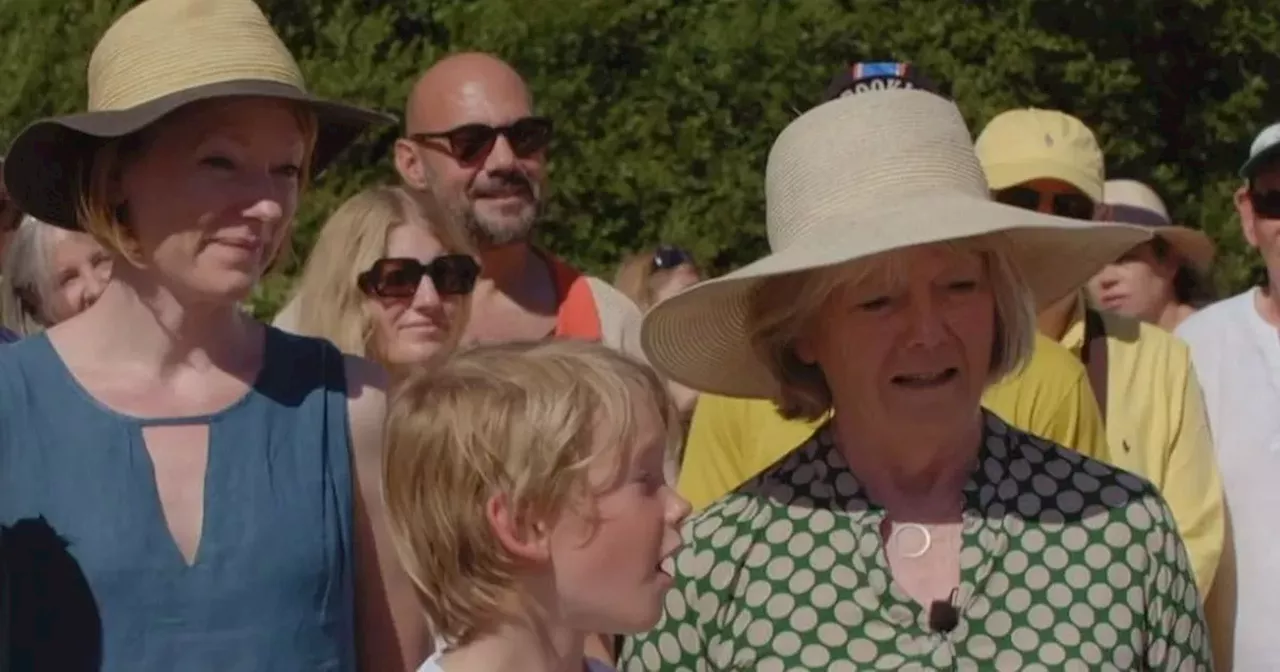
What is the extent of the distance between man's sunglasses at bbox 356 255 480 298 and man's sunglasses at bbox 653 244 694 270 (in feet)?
9.01

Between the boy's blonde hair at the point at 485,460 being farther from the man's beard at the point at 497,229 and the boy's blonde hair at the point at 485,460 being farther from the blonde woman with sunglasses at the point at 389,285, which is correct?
the man's beard at the point at 497,229

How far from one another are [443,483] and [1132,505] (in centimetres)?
102

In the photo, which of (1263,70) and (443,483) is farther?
(1263,70)

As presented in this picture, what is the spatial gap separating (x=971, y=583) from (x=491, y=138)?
2.85 metres

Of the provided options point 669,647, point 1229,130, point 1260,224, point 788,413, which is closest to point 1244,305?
point 1260,224

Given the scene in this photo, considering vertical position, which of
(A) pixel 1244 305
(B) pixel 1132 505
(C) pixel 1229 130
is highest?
(B) pixel 1132 505

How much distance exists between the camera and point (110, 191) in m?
2.85

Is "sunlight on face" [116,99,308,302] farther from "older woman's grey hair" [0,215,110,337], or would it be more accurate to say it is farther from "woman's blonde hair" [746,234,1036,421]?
"older woman's grey hair" [0,215,110,337]

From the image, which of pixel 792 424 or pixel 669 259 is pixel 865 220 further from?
pixel 669 259


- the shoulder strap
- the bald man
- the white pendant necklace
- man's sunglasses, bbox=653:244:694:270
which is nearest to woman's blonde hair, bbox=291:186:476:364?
the bald man

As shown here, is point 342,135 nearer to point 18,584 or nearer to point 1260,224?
point 18,584

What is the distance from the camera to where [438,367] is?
2629mm

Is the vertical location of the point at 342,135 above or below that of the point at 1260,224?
above

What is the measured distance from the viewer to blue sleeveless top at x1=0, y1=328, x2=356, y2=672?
2.70 metres
